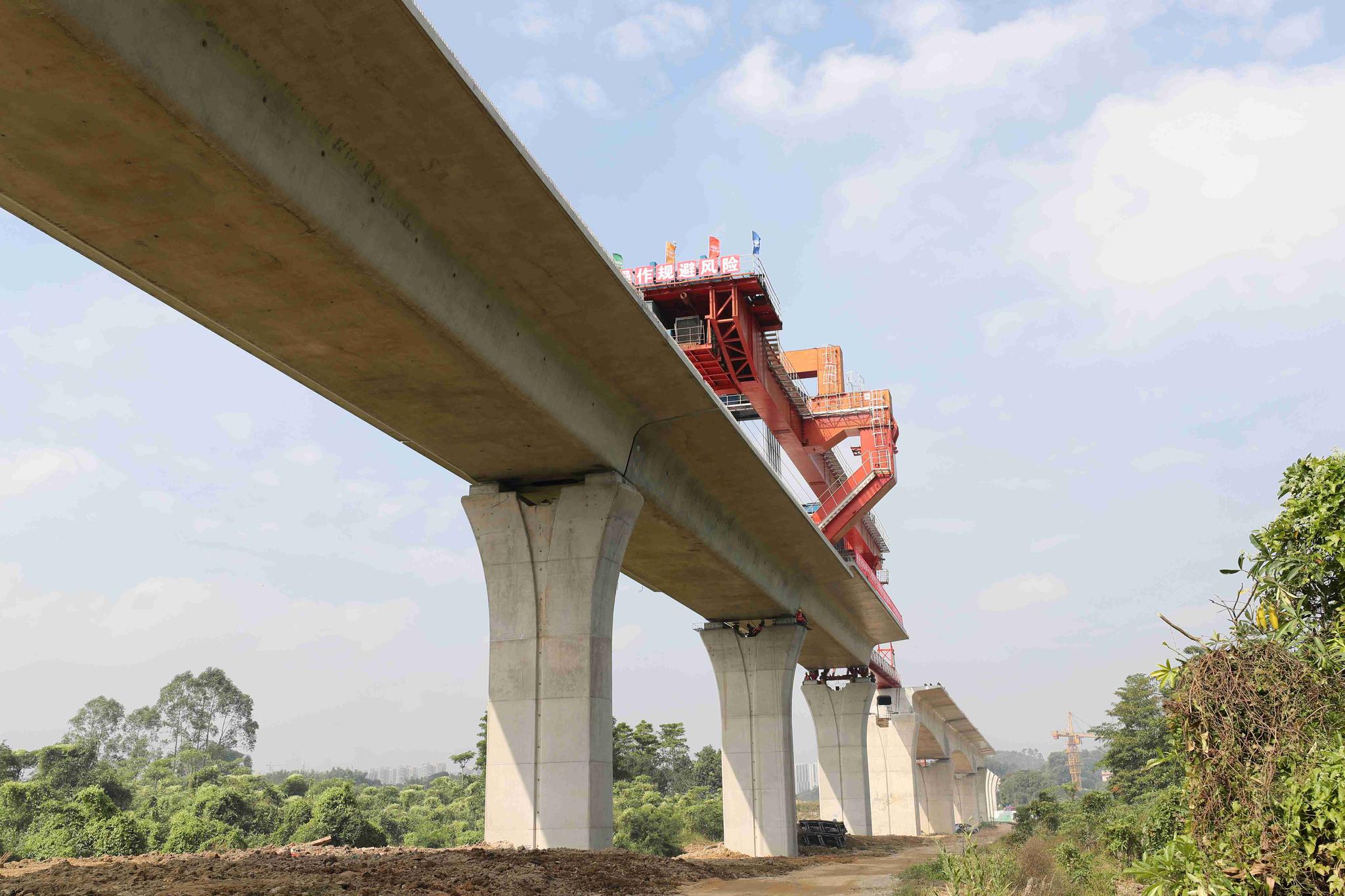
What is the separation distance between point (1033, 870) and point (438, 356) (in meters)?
17.3

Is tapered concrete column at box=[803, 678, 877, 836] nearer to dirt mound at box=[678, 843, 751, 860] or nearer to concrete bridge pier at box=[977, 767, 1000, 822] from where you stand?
dirt mound at box=[678, 843, 751, 860]

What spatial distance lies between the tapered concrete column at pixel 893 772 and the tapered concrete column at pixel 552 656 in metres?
54.5

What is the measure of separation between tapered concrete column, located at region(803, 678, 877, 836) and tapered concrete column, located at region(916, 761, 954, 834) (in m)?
48.5

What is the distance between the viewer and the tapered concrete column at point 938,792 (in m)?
97.9

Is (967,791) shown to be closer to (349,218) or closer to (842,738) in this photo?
(842,738)

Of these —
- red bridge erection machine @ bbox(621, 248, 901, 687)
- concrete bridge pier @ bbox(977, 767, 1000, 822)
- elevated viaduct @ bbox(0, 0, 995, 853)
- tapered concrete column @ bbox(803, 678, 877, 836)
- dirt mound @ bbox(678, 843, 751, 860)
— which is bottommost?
concrete bridge pier @ bbox(977, 767, 1000, 822)

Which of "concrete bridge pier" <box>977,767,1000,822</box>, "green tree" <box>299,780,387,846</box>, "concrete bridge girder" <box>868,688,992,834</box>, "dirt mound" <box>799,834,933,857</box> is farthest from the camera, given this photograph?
"concrete bridge pier" <box>977,767,1000,822</box>

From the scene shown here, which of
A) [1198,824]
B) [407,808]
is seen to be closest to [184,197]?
[1198,824]

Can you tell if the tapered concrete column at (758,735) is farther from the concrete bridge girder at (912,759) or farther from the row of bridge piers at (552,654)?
the concrete bridge girder at (912,759)

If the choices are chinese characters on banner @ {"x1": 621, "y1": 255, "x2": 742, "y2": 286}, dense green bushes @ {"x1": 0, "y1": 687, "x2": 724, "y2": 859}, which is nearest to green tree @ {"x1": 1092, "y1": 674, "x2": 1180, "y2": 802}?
dense green bushes @ {"x1": 0, "y1": 687, "x2": 724, "y2": 859}

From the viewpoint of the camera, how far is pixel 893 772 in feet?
240

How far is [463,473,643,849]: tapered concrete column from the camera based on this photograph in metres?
20.1

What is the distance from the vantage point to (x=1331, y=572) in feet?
25.6

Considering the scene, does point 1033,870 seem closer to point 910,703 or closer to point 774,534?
point 774,534
